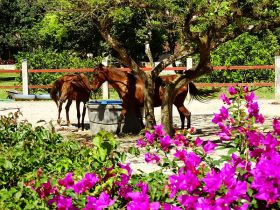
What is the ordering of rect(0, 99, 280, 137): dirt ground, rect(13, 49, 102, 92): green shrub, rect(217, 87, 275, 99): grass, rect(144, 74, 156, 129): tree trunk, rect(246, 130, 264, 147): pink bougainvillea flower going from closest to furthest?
rect(246, 130, 264, 147): pink bougainvillea flower → rect(144, 74, 156, 129): tree trunk → rect(0, 99, 280, 137): dirt ground → rect(217, 87, 275, 99): grass → rect(13, 49, 102, 92): green shrub

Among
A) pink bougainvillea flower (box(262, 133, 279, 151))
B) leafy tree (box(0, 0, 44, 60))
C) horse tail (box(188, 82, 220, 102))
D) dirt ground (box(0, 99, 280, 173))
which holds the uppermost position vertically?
leafy tree (box(0, 0, 44, 60))

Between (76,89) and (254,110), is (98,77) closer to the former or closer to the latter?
(76,89)

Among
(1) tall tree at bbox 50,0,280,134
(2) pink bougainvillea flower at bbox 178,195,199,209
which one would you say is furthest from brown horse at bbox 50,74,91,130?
(2) pink bougainvillea flower at bbox 178,195,199,209

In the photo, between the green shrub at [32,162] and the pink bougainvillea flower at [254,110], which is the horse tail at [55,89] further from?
the pink bougainvillea flower at [254,110]

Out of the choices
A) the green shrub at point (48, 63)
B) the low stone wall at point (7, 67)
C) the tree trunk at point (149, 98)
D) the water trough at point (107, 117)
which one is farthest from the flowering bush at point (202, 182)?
the low stone wall at point (7, 67)

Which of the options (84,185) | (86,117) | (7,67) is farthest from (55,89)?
(7,67)

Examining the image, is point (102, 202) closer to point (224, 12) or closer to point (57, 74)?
point (224, 12)

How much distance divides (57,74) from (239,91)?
60.7 ft

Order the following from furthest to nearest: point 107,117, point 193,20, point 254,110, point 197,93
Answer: point 197,93
point 107,117
point 193,20
point 254,110

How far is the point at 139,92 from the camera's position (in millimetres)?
10969

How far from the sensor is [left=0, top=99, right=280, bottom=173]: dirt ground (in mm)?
10789

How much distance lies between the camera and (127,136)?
11125mm

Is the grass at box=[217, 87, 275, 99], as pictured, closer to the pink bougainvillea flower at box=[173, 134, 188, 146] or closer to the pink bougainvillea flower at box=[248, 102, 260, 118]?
the pink bougainvillea flower at box=[173, 134, 188, 146]

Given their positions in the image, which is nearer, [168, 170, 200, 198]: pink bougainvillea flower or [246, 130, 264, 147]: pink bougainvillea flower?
[168, 170, 200, 198]: pink bougainvillea flower
